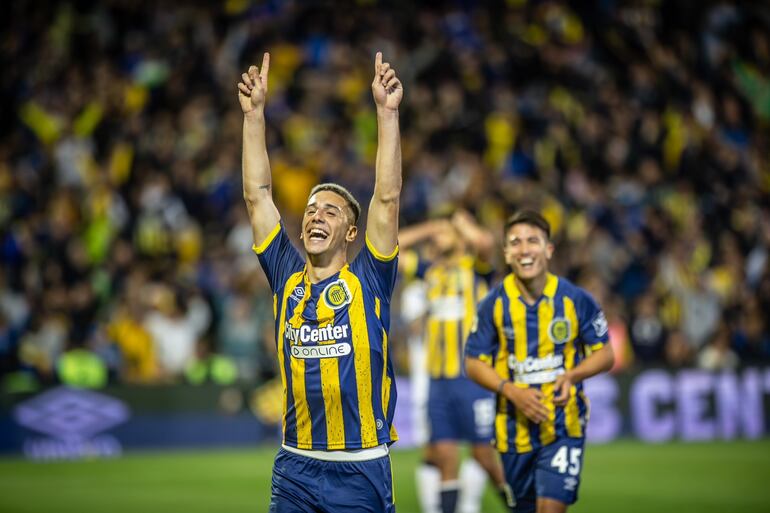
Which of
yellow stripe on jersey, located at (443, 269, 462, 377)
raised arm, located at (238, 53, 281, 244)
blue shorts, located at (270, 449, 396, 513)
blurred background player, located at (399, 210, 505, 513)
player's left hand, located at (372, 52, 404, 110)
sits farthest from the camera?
yellow stripe on jersey, located at (443, 269, 462, 377)

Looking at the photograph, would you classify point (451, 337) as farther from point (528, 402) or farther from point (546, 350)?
point (528, 402)

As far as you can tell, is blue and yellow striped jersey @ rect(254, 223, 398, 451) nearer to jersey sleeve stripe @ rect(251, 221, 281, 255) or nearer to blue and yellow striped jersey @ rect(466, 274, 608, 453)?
jersey sleeve stripe @ rect(251, 221, 281, 255)

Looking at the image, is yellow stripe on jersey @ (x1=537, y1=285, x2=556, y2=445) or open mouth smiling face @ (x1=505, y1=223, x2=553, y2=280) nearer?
yellow stripe on jersey @ (x1=537, y1=285, x2=556, y2=445)

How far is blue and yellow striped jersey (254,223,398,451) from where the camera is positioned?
5.48 metres

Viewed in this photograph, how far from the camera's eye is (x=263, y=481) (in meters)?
13.1

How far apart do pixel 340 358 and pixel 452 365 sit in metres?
4.43

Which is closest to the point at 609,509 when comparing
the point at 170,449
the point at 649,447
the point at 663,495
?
the point at 663,495

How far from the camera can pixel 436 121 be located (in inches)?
816

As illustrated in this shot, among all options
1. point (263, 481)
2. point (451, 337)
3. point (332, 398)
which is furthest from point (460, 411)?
point (332, 398)

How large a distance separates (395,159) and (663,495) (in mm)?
7417

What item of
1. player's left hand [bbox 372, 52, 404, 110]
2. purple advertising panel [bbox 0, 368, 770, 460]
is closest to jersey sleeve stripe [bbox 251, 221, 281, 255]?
player's left hand [bbox 372, 52, 404, 110]

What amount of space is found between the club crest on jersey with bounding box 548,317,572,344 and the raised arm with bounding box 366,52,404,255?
1.90 meters

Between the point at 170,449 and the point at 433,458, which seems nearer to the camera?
the point at 433,458

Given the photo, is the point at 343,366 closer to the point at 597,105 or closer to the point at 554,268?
the point at 554,268
